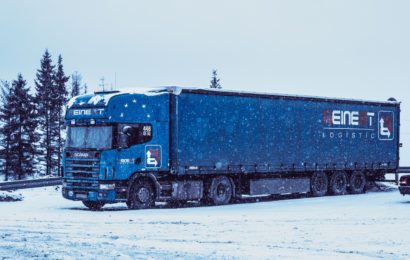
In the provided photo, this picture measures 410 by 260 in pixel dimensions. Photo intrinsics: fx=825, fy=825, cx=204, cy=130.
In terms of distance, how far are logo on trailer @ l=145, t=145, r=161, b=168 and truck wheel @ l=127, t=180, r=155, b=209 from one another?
1.92 feet

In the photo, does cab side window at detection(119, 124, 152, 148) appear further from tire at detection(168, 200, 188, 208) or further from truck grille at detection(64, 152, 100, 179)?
tire at detection(168, 200, 188, 208)

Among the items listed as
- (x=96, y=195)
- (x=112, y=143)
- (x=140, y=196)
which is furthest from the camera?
(x=140, y=196)

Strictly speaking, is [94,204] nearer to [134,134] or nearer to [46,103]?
[134,134]

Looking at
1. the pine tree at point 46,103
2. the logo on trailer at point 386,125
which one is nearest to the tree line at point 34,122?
the pine tree at point 46,103

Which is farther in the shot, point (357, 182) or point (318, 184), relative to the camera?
point (357, 182)

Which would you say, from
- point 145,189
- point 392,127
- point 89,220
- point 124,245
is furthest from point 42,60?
point 124,245

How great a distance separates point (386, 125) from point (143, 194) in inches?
563

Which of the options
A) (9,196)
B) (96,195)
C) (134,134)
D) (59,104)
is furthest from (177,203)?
(59,104)

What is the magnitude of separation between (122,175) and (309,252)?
11.6 meters

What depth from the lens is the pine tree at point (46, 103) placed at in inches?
2729

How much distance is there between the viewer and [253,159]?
93.8 ft

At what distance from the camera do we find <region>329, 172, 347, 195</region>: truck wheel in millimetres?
32688

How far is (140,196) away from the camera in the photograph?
25.1 metres

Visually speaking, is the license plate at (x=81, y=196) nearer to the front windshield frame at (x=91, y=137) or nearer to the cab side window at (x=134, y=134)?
the front windshield frame at (x=91, y=137)
